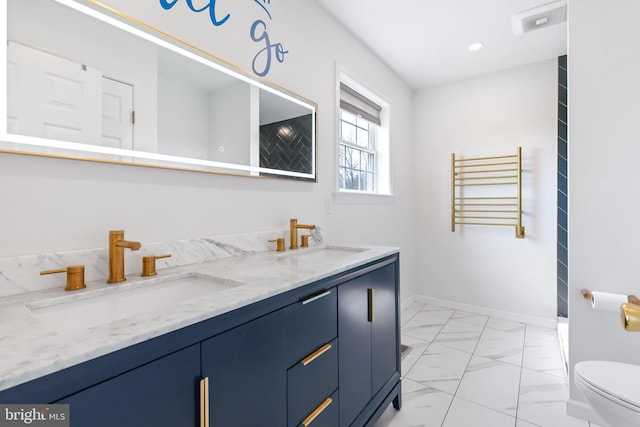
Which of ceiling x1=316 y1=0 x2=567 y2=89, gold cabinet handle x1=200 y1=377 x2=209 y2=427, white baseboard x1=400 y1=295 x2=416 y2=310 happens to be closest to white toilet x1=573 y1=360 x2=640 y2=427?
gold cabinet handle x1=200 y1=377 x2=209 y2=427

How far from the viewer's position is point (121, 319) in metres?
0.84

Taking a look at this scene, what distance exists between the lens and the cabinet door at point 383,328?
1536mm

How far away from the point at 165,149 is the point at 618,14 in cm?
235

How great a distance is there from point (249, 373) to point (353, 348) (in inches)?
25.5

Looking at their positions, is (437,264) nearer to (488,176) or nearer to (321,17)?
(488,176)

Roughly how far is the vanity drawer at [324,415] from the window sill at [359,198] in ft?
4.52

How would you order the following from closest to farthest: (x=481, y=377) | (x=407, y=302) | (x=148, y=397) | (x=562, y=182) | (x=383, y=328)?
(x=148, y=397), (x=383, y=328), (x=481, y=377), (x=562, y=182), (x=407, y=302)

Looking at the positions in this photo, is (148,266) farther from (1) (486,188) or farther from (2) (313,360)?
(1) (486,188)

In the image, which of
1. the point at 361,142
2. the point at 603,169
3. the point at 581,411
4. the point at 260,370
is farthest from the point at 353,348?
the point at 361,142

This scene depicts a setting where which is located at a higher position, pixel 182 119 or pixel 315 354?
pixel 182 119

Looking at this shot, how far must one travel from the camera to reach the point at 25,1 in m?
0.92

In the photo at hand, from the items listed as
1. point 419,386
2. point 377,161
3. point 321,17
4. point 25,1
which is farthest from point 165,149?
point 377,161

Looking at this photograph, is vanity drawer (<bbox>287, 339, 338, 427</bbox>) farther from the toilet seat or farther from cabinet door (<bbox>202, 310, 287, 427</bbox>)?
the toilet seat

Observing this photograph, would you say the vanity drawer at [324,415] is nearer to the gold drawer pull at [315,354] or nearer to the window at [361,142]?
the gold drawer pull at [315,354]
